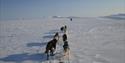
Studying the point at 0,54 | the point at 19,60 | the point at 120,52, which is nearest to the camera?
the point at 19,60

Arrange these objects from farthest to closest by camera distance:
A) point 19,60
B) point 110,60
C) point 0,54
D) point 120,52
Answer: point 0,54, point 120,52, point 19,60, point 110,60

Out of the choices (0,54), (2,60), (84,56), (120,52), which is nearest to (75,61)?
(84,56)

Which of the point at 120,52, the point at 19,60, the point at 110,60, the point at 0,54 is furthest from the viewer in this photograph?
the point at 0,54

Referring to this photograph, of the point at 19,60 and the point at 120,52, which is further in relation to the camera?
the point at 120,52

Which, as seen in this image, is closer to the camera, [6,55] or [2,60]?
[2,60]

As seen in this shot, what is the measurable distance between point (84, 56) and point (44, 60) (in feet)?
5.59

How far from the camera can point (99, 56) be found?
8391mm

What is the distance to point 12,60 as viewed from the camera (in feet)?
27.8

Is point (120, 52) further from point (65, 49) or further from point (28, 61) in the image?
point (28, 61)

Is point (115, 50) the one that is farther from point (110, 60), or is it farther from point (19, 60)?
point (19, 60)

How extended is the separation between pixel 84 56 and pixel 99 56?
617 millimetres

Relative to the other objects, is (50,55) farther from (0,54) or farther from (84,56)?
(0,54)

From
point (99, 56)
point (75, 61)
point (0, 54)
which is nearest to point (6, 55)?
point (0, 54)

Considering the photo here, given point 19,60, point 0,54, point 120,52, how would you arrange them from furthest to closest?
point 0,54, point 120,52, point 19,60
